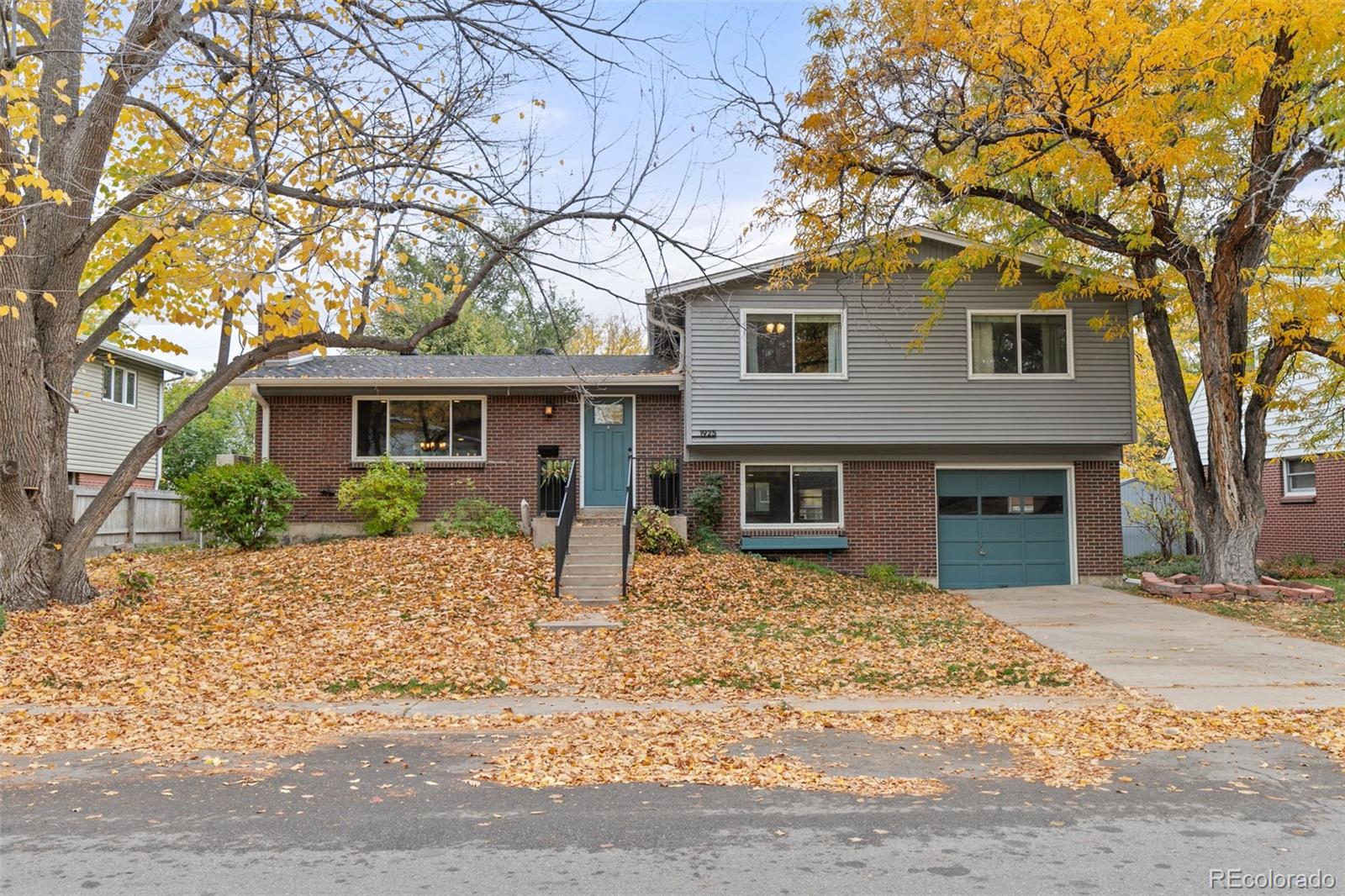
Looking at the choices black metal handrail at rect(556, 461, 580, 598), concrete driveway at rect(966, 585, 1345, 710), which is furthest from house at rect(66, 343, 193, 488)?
concrete driveway at rect(966, 585, 1345, 710)

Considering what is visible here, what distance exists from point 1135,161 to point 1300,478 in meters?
14.5

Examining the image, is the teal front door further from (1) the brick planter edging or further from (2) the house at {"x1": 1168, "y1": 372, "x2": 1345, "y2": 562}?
(2) the house at {"x1": 1168, "y1": 372, "x2": 1345, "y2": 562}

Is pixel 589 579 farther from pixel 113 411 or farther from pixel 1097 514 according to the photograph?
pixel 113 411

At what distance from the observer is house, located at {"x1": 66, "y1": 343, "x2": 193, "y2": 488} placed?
24.0 meters

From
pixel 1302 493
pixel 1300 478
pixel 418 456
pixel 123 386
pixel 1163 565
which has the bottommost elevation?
pixel 1163 565

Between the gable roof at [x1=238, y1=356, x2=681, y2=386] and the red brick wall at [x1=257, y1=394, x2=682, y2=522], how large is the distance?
544 mm

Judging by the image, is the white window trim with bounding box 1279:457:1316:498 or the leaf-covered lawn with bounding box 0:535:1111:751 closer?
the leaf-covered lawn with bounding box 0:535:1111:751

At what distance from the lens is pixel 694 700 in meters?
8.15

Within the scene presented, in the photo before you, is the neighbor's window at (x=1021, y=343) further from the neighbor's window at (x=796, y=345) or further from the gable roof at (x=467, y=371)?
the gable roof at (x=467, y=371)

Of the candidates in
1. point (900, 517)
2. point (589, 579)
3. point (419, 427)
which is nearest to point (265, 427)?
point (419, 427)

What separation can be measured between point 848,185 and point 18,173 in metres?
10.4

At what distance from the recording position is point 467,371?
19203 mm

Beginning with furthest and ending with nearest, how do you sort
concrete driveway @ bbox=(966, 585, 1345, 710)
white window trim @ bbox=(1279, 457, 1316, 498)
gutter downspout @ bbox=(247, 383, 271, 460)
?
white window trim @ bbox=(1279, 457, 1316, 498)
gutter downspout @ bbox=(247, 383, 271, 460)
concrete driveway @ bbox=(966, 585, 1345, 710)

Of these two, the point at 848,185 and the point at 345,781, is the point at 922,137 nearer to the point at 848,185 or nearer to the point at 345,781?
the point at 848,185
